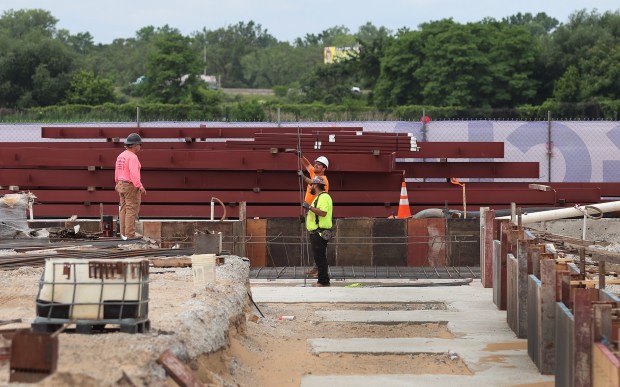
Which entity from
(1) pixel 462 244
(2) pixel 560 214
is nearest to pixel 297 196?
(1) pixel 462 244

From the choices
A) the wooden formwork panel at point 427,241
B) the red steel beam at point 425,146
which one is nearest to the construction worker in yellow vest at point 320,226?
the wooden formwork panel at point 427,241

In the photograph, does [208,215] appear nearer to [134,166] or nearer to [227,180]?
[227,180]

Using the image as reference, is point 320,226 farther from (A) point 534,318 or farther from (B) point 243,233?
(A) point 534,318

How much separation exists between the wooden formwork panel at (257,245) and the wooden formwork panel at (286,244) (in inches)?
3.3

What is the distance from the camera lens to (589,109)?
1610 inches

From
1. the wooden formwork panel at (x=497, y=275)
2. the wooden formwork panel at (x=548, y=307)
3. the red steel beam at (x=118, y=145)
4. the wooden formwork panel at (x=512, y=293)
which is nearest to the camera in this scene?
the wooden formwork panel at (x=548, y=307)

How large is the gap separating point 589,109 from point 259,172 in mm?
19783

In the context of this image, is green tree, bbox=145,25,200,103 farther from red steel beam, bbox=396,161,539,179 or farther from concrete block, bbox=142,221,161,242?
concrete block, bbox=142,221,161,242

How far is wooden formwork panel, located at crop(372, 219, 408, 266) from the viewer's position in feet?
71.4

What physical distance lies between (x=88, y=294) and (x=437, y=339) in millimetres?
5828

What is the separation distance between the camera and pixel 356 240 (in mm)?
21750

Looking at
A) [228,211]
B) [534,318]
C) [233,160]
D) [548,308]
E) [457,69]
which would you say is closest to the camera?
[548,308]

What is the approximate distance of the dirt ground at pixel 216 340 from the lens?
823cm

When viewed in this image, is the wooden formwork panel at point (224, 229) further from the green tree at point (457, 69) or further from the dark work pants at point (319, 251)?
the green tree at point (457, 69)
